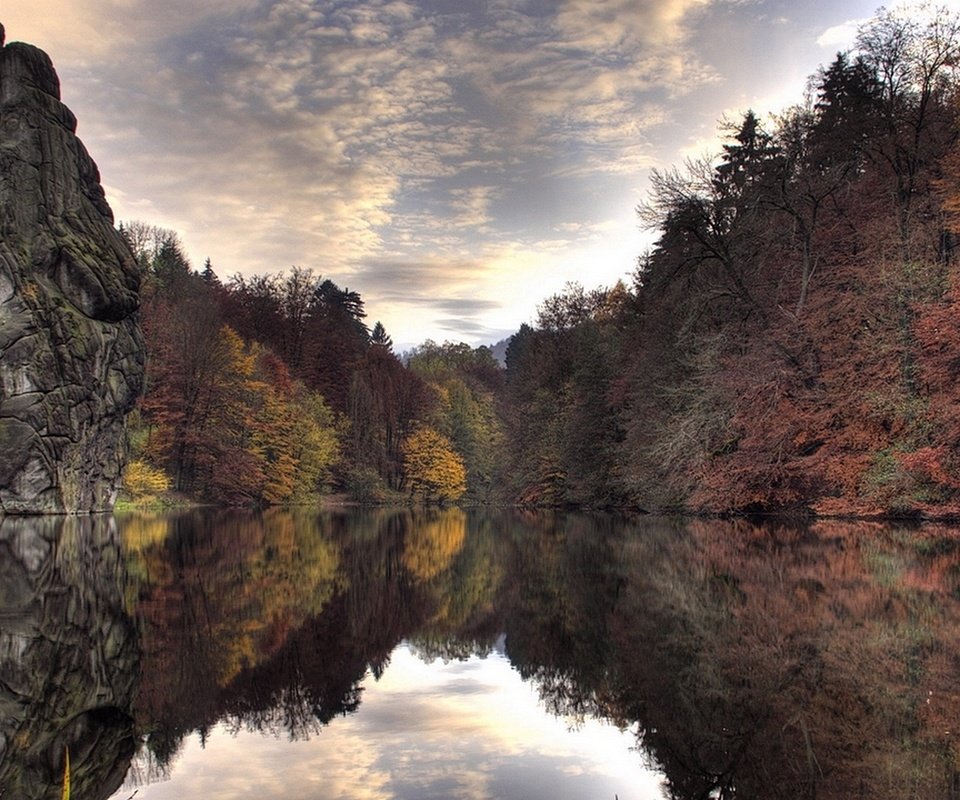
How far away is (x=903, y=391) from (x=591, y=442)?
22575mm

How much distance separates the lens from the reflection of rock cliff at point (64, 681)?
5.18m

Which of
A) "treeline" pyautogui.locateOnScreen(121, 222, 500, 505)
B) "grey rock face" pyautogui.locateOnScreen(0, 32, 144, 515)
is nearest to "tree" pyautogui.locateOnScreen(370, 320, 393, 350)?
"treeline" pyautogui.locateOnScreen(121, 222, 500, 505)

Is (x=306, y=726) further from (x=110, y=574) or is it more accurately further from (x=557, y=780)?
(x=110, y=574)

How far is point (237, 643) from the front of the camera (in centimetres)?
926

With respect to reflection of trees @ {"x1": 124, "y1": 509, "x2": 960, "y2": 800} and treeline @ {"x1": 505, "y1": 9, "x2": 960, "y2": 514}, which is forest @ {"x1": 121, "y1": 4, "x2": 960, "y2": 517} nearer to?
treeline @ {"x1": 505, "y1": 9, "x2": 960, "y2": 514}

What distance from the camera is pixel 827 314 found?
2800 centimetres

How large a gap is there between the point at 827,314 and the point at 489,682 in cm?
2387

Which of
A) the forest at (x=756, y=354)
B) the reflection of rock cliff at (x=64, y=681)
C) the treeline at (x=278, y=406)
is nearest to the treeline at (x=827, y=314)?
the forest at (x=756, y=354)

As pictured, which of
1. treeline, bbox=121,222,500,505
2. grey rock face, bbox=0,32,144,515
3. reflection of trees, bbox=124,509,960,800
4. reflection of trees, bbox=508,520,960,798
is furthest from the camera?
treeline, bbox=121,222,500,505

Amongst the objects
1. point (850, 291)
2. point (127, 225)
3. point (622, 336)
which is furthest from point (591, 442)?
point (127, 225)

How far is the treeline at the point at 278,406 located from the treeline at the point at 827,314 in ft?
107

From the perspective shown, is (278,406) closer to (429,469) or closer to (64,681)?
(429,469)

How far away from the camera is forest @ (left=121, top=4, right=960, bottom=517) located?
25.5 meters

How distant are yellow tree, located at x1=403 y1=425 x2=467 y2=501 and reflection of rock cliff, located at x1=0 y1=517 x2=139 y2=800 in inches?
2426
